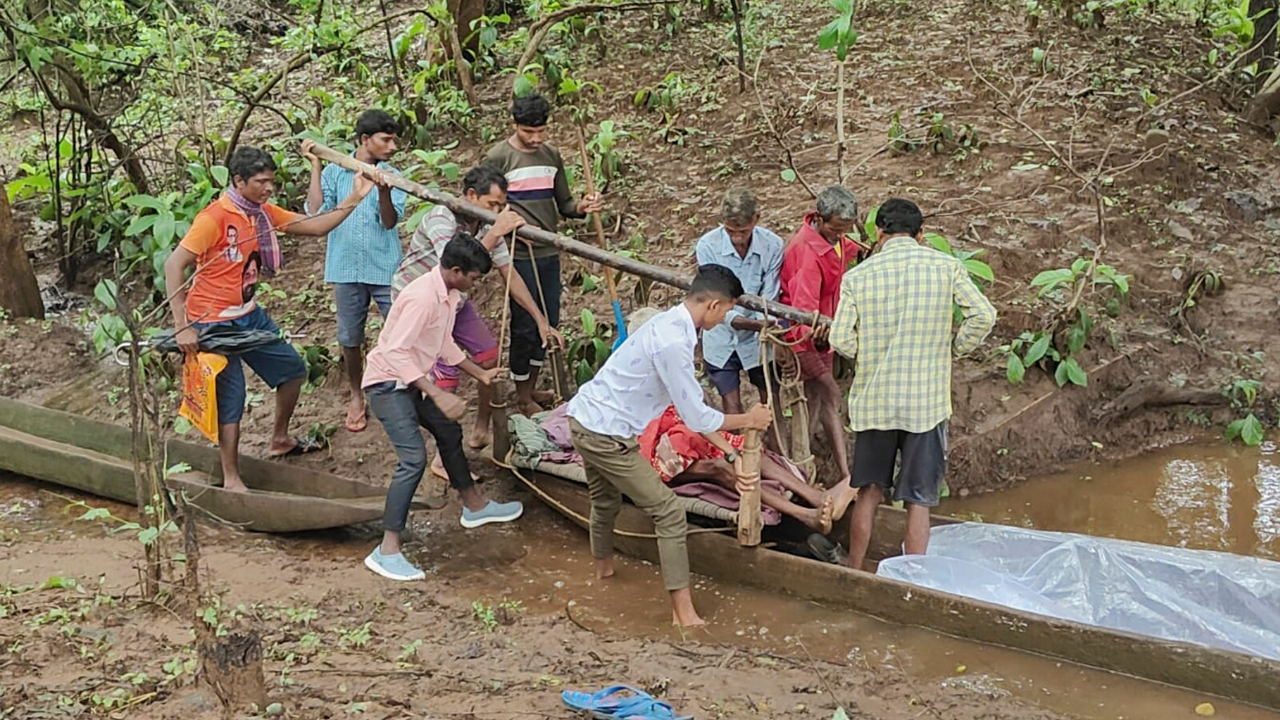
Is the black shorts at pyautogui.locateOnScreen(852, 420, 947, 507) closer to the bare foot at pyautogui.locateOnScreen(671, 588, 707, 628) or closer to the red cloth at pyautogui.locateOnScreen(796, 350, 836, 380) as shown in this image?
the red cloth at pyautogui.locateOnScreen(796, 350, 836, 380)

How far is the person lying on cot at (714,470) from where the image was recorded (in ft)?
18.1

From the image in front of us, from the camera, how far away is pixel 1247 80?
985cm

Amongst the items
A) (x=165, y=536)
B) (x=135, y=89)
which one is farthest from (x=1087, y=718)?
(x=135, y=89)

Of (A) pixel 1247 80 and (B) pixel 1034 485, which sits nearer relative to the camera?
(B) pixel 1034 485

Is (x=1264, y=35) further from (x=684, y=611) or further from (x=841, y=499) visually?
(x=684, y=611)

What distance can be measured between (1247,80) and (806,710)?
8.35 meters

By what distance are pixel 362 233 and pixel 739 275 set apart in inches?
85.7

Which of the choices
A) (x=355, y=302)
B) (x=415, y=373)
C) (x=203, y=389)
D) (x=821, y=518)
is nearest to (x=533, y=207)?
(x=355, y=302)

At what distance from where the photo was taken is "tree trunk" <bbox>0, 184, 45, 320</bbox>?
8367 millimetres

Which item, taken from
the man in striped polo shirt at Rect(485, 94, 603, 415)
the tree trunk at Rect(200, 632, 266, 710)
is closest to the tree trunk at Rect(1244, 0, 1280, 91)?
the man in striped polo shirt at Rect(485, 94, 603, 415)

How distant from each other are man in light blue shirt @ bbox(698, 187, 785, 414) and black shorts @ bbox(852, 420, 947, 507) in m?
0.67

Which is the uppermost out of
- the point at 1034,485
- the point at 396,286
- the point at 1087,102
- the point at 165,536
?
the point at 1087,102

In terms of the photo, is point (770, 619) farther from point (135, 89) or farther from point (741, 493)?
point (135, 89)

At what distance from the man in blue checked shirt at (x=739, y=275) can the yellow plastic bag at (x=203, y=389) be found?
2.62 metres
